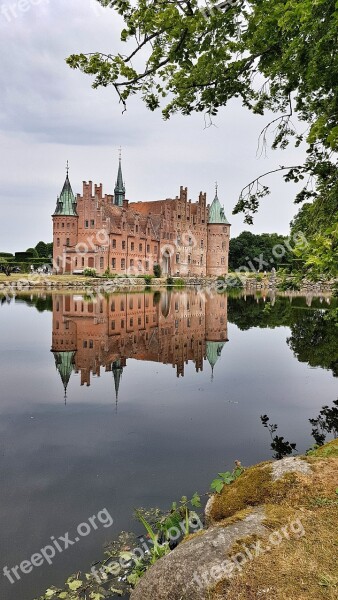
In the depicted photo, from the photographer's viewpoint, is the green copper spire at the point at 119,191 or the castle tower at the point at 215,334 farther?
the green copper spire at the point at 119,191

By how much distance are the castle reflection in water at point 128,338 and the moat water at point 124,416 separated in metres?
0.09

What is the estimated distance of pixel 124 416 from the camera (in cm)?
769

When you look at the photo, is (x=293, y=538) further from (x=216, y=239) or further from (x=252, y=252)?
(x=252, y=252)

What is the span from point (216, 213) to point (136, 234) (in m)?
22.2

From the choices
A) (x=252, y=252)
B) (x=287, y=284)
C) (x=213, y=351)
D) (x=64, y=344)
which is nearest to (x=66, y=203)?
(x=64, y=344)

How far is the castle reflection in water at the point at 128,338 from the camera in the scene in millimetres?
11906

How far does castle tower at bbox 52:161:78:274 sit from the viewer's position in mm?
51281

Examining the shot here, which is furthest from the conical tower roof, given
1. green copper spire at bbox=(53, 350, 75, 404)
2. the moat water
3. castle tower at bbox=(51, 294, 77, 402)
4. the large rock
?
the large rock

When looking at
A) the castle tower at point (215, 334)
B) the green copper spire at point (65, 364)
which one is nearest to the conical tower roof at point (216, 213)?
the castle tower at point (215, 334)

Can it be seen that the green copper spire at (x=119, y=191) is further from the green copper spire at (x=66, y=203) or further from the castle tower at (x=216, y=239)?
the castle tower at (x=216, y=239)

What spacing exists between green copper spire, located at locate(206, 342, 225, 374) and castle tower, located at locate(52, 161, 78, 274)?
38774mm

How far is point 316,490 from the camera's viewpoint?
341 cm

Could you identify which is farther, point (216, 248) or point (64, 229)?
point (216, 248)

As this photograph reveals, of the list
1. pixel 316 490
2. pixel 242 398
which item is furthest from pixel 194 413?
pixel 316 490
